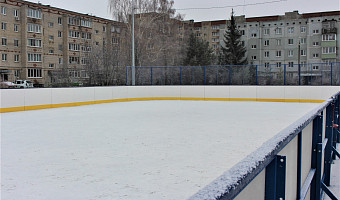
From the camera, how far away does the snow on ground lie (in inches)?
165

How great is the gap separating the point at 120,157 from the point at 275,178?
4678 mm

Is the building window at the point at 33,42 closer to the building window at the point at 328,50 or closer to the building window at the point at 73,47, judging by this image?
the building window at the point at 73,47

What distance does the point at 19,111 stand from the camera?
15156 mm

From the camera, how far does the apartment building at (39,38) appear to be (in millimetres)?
47875

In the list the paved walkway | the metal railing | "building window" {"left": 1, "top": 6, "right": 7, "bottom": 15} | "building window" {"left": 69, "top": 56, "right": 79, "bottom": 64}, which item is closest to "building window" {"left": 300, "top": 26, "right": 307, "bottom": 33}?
"building window" {"left": 69, "top": 56, "right": 79, "bottom": 64}

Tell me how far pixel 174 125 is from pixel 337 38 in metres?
56.6

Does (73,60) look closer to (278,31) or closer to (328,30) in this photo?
(278,31)

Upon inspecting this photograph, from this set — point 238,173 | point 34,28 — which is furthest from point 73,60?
point 238,173

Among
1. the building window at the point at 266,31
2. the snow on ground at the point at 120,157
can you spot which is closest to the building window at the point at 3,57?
the snow on ground at the point at 120,157

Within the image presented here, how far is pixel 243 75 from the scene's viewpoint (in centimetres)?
2441

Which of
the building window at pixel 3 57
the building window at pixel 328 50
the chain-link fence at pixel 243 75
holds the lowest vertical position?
the chain-link fence at pixel 243 75

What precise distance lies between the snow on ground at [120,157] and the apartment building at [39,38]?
112ft

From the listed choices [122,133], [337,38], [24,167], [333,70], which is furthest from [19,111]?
[337,38]

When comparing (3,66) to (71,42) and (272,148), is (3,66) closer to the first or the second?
(71,42)
